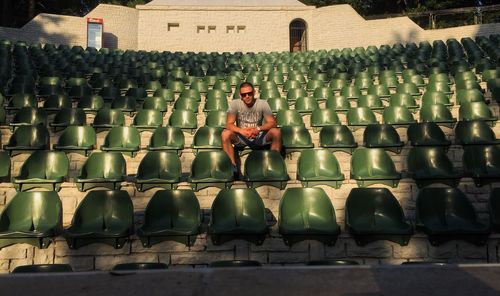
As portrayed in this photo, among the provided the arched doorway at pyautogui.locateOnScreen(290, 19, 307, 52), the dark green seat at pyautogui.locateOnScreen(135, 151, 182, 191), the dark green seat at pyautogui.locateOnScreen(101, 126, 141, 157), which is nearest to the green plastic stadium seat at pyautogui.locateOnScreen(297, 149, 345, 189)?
the dark green seat at pyautogui.locateOnScreen(135, 151, 182, 191)

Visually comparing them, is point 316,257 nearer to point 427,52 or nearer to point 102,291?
point 102,291

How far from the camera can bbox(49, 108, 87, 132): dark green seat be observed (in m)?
6.29

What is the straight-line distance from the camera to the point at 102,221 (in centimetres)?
365

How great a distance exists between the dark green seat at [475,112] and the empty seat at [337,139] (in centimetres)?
217

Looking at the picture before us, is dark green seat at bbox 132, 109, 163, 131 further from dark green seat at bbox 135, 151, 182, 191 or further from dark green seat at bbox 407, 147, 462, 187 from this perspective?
dark green seat at bbox 407, 147, 462, 187

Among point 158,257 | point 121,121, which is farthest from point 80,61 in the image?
point 158,257

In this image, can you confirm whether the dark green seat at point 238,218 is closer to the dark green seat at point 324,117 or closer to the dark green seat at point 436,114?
the dark green seat at point 324,117

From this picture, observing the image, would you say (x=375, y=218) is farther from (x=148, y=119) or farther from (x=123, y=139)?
(x=148, y=119)

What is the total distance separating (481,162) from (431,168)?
593 millimetres

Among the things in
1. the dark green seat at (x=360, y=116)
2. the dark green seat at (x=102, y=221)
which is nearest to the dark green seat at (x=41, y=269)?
the dark green seat at (x=102, y=221)

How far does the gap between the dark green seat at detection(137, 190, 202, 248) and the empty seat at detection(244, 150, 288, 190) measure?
0.85 m

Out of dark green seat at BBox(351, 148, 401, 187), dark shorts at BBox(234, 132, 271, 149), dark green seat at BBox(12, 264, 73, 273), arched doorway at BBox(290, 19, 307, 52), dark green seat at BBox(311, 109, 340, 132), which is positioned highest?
arched doorway at BBox(290, 19, 307, 52)

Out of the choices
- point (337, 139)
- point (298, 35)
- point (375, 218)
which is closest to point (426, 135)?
point (337, 139)

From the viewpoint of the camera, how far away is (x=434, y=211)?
3.75 m
